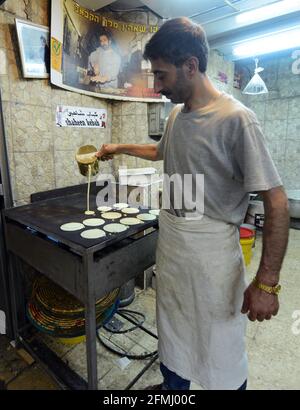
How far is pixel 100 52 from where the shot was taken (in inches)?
84.4

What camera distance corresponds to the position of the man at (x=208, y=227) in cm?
91

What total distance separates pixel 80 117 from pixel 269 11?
6.32 feet

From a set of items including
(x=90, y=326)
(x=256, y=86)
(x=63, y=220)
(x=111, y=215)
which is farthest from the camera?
(x=256, y=86)

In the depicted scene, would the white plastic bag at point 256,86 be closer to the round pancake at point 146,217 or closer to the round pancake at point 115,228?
the round pancake at point 146,217

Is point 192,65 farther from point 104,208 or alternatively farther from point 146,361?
point 146,361

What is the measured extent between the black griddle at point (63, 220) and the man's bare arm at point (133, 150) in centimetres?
33

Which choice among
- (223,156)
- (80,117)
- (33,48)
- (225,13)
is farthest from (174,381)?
(225,13)

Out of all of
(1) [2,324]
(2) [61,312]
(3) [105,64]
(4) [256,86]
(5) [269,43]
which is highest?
(5) [269,43]

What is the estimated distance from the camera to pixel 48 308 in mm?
1636

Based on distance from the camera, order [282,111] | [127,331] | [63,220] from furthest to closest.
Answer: [282,111]
[127,331]
[63,220]

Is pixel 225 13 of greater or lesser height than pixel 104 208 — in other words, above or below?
above

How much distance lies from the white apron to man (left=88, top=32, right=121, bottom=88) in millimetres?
1532

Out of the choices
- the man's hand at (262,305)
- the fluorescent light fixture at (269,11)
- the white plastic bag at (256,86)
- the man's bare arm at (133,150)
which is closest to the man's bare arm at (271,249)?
the man's hand at (262,305)

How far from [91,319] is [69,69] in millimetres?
1740
